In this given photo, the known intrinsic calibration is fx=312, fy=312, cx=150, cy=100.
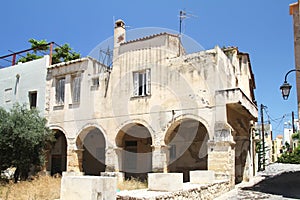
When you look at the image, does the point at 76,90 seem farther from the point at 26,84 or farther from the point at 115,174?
the point at 115,174

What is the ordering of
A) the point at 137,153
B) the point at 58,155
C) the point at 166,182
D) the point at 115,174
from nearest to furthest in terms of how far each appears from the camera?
the point at 166,182 → the point at 115,174 → the point at 137,153 → the point at 58,155

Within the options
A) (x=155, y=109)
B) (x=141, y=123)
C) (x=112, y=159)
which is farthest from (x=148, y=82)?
(x=112, y=159)

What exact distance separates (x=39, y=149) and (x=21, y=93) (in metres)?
5.09

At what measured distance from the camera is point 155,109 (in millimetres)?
15852

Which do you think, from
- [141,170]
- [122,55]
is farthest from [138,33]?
[141,170]

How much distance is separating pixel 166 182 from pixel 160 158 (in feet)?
20.0

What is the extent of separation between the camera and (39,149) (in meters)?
17.8

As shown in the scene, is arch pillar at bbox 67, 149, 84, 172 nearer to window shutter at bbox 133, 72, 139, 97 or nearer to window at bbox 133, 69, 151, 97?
window shutter at bbox 133, 72, 139, 97

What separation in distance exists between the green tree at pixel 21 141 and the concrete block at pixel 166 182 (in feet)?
32.1

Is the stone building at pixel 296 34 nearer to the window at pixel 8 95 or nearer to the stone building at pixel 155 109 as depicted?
the stone building at pixel 155 109

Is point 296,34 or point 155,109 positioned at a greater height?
point 296,34

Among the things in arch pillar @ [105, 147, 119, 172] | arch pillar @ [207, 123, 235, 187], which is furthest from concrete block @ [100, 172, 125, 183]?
arch pillar @ [207, 123, 235, 187]

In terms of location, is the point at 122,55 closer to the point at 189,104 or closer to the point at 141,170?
the point at 189,104

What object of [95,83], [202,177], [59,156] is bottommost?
[202,177]
